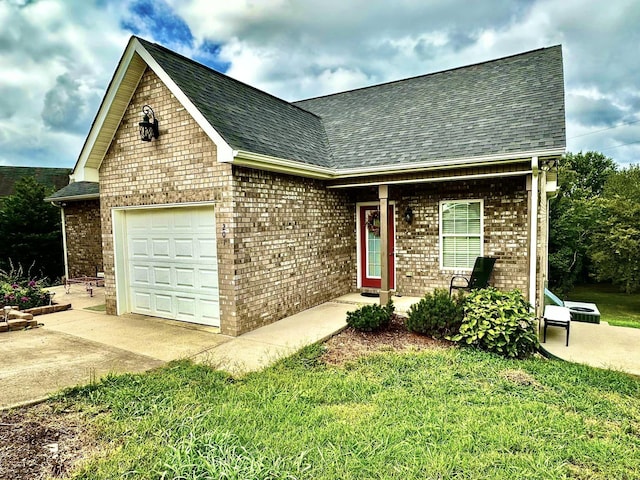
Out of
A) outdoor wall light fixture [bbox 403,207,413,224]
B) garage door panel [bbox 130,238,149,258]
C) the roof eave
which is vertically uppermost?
the roof eave

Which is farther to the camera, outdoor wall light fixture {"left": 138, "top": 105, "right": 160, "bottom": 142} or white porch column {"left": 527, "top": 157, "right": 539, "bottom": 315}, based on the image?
outdoor wall light fixture {"left": 138, "top": 105, "right": 160, "bottom": 142}

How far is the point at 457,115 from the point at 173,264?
743cm

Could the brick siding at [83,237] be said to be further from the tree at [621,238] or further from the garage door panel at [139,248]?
the tree at [621,238]

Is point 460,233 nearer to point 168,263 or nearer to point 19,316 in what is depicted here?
point 168,263

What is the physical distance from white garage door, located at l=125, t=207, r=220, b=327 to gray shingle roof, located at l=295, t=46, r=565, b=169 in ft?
12.1

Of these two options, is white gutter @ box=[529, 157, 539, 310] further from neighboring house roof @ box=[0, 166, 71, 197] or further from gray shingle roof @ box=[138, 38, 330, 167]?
neighboring house roof @ box=[0, 166, 71, 197]

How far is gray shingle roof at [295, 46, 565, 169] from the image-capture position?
766 centimetres

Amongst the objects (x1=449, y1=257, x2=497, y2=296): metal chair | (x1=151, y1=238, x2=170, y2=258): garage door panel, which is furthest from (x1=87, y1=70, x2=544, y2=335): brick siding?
(x1=151, y1=238, x2=170, y2=258): garage door panel

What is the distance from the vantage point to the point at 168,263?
764 centimetres

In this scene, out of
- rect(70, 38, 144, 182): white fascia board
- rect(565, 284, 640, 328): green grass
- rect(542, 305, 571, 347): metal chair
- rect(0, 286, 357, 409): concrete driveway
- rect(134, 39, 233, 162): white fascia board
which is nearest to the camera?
rect(0, 286, 357, 409): concrete driveway

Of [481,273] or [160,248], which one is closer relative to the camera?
[160,248]

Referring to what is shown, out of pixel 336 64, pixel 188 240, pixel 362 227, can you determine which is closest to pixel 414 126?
pixel 362 227

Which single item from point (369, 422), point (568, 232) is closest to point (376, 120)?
point (369, 422)

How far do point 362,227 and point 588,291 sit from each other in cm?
2013
